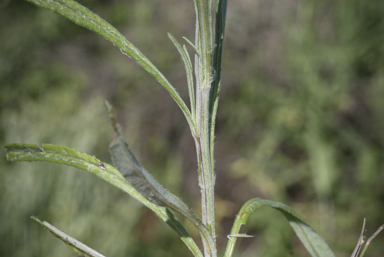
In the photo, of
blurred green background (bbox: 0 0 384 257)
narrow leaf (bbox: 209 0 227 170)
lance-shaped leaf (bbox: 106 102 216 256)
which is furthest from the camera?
blurred green background (bbox: 0 0 384 257)

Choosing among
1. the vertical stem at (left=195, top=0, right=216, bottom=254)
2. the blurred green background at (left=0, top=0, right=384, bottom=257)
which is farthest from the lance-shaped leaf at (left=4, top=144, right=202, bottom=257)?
the blurred green background at (left=0, top=0, right=384, bottom=257)

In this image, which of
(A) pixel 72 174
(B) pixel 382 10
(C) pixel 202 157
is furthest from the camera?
(B) pixel 382 10

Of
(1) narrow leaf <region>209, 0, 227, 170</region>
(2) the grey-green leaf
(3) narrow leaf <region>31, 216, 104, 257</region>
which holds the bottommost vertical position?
(3) narrow leaf <region>31, 216, 104, 257</region>

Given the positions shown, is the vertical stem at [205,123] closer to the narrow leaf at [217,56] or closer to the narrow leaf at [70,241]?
the narrow leaf at [217,56]

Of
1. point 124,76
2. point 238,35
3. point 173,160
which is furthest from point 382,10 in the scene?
point 124,76

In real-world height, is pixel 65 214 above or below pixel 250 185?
below

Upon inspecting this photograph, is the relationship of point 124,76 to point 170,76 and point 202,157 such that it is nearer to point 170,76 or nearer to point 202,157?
point 170,76

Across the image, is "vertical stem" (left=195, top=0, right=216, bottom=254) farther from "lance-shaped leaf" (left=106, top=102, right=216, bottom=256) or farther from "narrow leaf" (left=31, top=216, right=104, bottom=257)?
"narrow leaf" (left=31, top=216, right=104, bottom=257)
